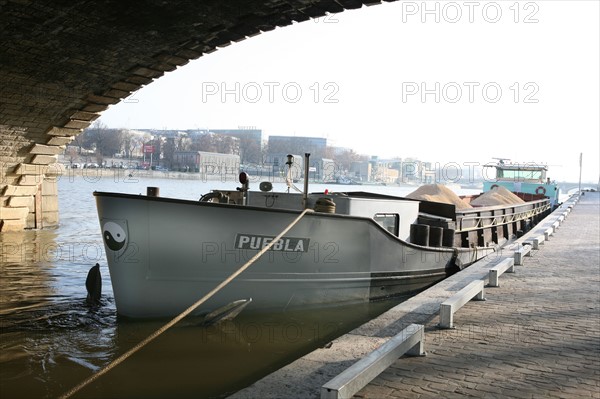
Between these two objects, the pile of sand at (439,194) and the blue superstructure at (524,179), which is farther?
the blue superstructure at (524,179)

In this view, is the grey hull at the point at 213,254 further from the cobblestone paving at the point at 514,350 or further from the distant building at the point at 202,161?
the distant building at the point at 202,161

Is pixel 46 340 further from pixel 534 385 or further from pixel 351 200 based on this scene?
pixel 534 385

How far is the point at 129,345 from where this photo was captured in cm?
801

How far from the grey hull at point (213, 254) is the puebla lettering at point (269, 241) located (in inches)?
0.6

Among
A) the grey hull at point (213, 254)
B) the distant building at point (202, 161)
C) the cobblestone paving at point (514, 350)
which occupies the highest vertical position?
the distant building at point (202, 161)

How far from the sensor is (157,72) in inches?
735

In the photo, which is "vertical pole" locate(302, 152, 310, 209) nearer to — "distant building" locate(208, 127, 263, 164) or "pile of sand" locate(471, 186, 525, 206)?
"pile of sand" locate(471, 186, 525, 206)

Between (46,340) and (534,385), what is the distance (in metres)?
6.68

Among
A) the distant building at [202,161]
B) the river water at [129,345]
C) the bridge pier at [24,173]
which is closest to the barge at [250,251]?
the river water at [129,345]

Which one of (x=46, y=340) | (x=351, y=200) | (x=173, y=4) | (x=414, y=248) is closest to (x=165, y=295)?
(x=46, y=340)

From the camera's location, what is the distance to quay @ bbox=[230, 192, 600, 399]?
196 inches

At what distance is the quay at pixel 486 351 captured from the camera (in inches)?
196

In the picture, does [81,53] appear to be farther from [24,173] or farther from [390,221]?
[390,221]

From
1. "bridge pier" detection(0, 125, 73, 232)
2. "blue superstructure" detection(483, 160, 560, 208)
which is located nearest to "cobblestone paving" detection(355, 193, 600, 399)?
"bridge pier" detection(0, 125, 73, 232)
